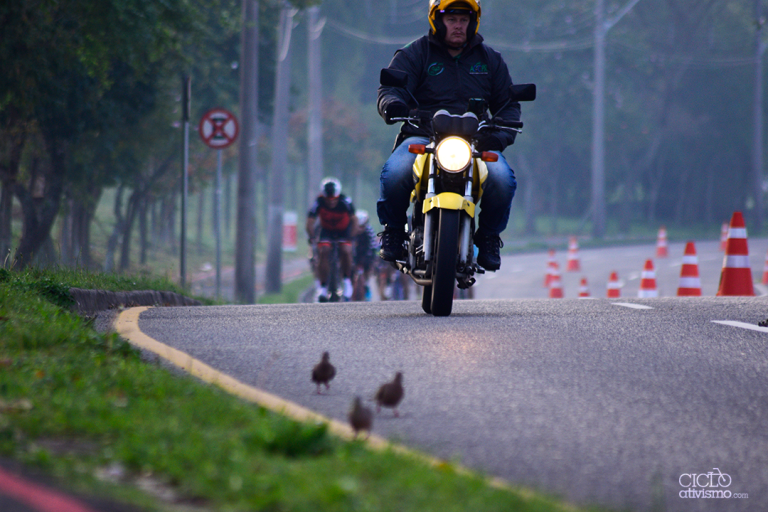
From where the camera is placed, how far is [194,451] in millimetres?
3201

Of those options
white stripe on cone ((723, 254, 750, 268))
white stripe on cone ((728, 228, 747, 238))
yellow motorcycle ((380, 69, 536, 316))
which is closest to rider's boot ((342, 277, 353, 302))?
white stripe on cone ((723, 254, 750, 268))

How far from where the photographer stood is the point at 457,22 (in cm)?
761

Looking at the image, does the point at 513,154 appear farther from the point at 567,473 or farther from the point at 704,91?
the point at 567,473

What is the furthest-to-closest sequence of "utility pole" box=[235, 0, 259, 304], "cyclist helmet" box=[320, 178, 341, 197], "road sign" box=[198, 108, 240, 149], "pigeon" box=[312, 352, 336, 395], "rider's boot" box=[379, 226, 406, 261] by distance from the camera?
"utility pole" box=[235, 0, 259, 304], "road sign" box=[198, 108, 240, 149], "cyclist helmet" box=[320, 178, 341, 197], "rider's boot" box=[379, 226, 406, 261], "pigeon" box=[312, 352, 336, 395]

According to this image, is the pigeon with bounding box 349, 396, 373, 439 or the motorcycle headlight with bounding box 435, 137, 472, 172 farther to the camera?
the motorcycle headlight with bounding box 435, 137, 472, 172

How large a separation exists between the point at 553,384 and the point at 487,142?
9.23ft

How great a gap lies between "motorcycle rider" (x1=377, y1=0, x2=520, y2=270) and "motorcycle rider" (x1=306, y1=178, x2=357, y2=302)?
305 inches

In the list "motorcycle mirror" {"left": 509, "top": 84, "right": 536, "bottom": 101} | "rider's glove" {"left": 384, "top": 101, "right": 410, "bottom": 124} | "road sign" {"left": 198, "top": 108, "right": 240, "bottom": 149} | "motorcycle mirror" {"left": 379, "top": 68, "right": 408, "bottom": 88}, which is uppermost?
"road sign" {"left": 198, "top": 108, "right": 240, "bottom": 149}

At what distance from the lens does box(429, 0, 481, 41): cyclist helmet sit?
295 inches

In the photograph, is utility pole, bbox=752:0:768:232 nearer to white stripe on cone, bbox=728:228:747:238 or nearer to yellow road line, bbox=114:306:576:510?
white stripe on cone, bbox=728:228:747:238

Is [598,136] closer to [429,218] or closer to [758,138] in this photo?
[758,138]

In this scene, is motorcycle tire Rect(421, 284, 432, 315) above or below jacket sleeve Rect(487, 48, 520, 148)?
below

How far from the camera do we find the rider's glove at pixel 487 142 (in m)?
7.39

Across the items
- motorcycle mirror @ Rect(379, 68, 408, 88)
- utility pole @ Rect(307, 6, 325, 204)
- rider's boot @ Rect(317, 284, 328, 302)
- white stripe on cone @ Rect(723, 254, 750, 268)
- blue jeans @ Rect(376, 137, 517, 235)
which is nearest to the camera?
motorcycle mirror @ Rect(379, 68, 408, 88)
